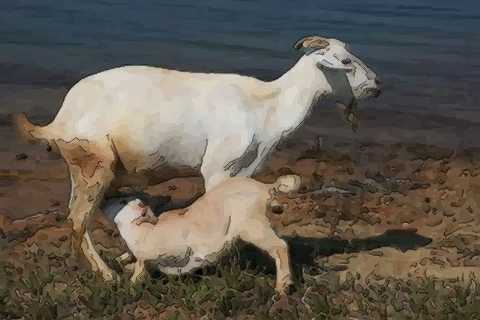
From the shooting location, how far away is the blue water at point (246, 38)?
→ 1510 centimetres

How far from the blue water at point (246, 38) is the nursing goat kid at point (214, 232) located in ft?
23.8

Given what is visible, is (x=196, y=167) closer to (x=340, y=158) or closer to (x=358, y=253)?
(x=358, y=253)

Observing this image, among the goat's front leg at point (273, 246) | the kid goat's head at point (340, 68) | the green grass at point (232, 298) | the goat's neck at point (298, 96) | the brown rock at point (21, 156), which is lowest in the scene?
the brown rock at point (21, 156)

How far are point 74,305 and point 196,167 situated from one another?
3.52ft

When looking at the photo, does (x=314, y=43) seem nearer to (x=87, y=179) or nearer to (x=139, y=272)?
(x=87, y=179)

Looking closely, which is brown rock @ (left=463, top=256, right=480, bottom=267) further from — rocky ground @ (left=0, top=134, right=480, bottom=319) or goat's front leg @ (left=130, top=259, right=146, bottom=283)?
goat's front leg @ (left=130, top=259, right=146, bottom=283)

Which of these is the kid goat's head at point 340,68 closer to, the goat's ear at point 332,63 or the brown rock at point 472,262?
the goat's ear at point 332,63

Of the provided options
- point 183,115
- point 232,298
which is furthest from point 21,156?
point 232,298

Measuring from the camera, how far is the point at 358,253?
7582mm

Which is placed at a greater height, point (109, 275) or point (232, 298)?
point (232, 298)

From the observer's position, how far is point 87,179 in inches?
267

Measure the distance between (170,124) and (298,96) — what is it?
85 cm

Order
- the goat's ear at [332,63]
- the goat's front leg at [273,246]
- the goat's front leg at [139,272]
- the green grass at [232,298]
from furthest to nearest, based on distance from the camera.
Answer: the goat's ear at [332,63] → the goat's front leg at [139,272] → the goat's front leg at [273,246] → the green grass at [232,298]

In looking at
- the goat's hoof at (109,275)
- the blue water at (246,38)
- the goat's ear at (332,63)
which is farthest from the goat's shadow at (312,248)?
the blue water at (246,38)
